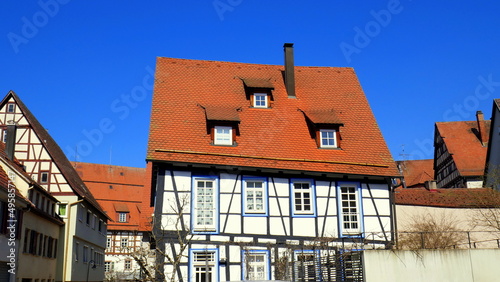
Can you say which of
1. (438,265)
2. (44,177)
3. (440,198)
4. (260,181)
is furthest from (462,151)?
(44,177)

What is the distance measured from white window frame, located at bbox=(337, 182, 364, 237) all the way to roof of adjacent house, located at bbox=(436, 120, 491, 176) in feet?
90.0

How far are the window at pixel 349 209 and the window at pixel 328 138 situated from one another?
2113 millimetres

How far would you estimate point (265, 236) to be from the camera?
72.5 feet

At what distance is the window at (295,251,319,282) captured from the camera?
64.3ft

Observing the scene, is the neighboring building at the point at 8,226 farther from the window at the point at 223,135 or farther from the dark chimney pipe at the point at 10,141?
the window at the point at 223,135

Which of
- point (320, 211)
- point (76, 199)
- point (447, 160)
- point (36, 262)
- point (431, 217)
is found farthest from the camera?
point (447, 160)

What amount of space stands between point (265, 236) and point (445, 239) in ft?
24.8

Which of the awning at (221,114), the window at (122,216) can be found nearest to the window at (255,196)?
the awning at (221,114)

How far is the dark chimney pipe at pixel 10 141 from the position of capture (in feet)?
96.1

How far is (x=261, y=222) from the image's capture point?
72.8 ft

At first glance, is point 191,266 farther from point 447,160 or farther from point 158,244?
point 447,160

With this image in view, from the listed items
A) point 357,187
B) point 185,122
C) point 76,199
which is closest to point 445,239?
point 357,187

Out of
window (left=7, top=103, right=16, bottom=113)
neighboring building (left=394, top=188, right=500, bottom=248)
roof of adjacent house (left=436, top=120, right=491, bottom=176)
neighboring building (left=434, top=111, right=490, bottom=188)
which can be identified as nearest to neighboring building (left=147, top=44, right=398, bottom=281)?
neighboring building (left=394, top=188, right=500, bottom=248)

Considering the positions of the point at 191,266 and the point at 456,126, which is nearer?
the point at 191,266
